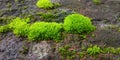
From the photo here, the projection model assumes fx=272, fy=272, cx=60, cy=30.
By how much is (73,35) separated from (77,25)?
327 millimetres

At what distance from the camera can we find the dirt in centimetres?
785

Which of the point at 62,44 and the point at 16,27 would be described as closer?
the point at 62,44

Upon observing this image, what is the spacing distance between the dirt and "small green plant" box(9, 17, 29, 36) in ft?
0.53

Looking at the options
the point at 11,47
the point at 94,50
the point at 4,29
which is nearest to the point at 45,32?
the point at 11,47

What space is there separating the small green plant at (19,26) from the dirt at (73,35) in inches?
6.4

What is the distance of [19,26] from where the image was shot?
8578 millimetres

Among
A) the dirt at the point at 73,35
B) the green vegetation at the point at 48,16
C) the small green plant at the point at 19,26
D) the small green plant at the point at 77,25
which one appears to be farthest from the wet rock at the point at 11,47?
the small green plant at the point at 77,25

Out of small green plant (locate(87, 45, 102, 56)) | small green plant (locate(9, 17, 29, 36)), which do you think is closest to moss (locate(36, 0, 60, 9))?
small green plant (locate(9, 17, 29, 36))

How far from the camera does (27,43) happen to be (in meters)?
8.16

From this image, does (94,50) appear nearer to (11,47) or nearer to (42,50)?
(42,50)

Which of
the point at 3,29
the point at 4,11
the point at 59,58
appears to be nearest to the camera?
the point at 59,58

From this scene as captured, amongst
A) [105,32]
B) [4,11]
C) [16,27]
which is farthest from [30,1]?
[105,32]

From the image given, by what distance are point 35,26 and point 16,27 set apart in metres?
0.67

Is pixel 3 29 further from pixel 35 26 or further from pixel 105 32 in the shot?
pixel 105 32
